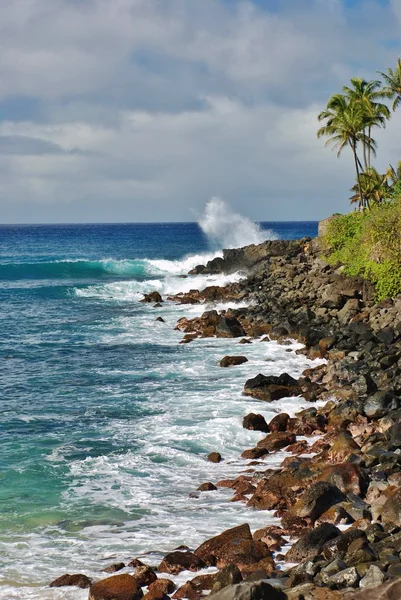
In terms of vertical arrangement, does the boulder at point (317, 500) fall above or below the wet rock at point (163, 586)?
above

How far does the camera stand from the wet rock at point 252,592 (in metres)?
8.30

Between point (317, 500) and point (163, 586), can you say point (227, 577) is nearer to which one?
point (163, 586)

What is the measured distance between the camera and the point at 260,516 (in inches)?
529

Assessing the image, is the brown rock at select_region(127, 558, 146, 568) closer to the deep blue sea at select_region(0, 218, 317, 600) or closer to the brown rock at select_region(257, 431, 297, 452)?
the deep blue sea at select_region(0, 218, 317, 600)

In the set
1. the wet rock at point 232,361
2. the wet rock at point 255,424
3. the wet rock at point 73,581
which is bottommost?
the wet rock at point 73,581

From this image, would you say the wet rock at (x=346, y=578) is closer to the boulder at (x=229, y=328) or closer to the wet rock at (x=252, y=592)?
the wet rock at (x=252, y=592)

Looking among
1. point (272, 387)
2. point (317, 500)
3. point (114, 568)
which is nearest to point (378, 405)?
point (272, 387)

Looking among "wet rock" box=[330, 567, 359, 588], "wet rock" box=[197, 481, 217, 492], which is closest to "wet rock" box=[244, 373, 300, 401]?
"wet rock" box=[197, 481, 217, 492]

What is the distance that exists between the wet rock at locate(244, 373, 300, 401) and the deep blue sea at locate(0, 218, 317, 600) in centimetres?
43

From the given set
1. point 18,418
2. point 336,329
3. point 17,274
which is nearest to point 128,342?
point 336,329

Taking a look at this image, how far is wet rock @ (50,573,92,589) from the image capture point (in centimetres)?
1088

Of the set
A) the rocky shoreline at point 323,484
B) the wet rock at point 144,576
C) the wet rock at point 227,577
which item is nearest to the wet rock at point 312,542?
the rocky shoreline at point 323,484

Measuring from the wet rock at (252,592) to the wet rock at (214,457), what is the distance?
316 inches

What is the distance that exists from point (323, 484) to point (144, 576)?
13.0ft
